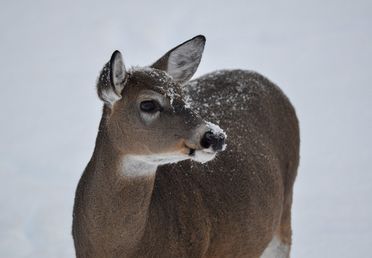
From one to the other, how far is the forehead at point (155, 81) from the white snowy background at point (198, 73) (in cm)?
306

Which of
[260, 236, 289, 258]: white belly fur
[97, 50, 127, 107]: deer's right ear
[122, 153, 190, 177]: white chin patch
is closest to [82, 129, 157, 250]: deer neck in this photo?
[122, 153, 190, 177]: white chin patch

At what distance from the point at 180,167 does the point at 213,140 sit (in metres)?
1.08

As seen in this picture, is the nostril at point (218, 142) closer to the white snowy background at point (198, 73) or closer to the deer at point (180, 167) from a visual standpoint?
the deer at point (180, 167)

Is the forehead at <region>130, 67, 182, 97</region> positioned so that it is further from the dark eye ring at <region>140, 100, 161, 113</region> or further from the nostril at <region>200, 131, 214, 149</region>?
the nostril at <region>200, 131, 214, 149</region>

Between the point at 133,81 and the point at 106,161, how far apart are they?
0.51 metres

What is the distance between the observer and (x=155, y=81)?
3.91 m

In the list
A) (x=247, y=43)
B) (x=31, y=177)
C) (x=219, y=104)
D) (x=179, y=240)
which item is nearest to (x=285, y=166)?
(x=219, y=104)

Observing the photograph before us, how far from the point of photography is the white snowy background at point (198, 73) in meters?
7.11

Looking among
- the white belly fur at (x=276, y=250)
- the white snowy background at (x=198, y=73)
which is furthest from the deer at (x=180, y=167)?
the white snowy background at (x=198, y=73)

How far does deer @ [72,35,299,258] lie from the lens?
12.5 ft

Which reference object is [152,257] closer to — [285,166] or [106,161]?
[106,161]

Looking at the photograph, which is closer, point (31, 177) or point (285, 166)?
point (285, 166)

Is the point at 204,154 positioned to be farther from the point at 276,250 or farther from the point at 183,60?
the point at 276,250

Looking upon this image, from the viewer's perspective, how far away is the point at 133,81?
153 inches
